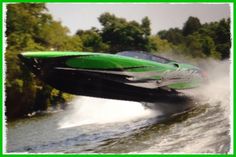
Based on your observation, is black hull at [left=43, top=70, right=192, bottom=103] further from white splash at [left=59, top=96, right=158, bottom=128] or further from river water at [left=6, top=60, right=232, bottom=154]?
white splash at [left=59, top=96, right=158, bottom=128]

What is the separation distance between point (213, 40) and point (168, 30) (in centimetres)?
116

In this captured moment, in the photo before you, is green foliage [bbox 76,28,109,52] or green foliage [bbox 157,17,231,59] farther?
green foliage [bbox 76,28,109,52]

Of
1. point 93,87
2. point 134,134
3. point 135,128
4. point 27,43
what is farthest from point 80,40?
point 134,134

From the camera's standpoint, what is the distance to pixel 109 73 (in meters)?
9.89

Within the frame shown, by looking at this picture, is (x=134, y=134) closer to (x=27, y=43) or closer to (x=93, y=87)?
(x=93, y=87)

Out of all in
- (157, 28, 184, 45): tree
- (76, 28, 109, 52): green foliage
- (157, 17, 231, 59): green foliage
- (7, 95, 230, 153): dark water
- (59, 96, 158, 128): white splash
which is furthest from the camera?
(76, 28, 109, 52): green foliage

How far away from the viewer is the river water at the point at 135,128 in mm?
8641

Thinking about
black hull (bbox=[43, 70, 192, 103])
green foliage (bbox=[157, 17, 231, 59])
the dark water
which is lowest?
the dark water

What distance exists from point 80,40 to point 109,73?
4859mm

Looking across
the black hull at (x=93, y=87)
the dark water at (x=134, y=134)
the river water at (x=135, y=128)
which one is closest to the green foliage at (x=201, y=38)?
the river water at (x=135, y=128)

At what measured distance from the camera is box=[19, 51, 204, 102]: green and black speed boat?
9.40 m

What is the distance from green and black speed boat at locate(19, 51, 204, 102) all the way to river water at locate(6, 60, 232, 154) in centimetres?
77

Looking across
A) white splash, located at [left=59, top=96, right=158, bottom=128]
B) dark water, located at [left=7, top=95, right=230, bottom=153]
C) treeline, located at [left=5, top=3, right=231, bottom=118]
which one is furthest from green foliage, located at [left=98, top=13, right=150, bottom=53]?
dark water, located at [left=7, top=95, right=230, bottom=153]

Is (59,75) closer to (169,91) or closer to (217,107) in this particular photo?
(169,91)
